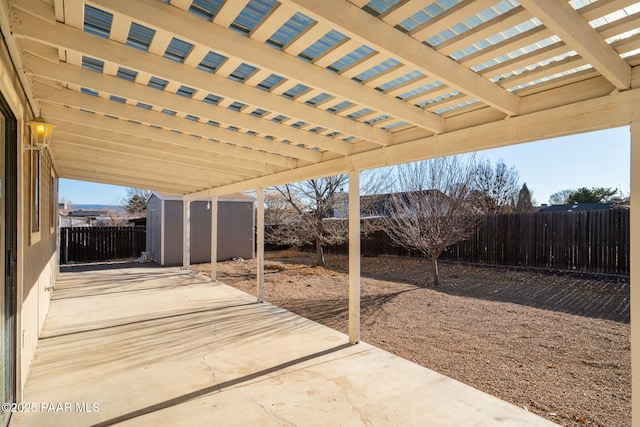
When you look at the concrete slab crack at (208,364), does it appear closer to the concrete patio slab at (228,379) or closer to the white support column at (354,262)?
the concrete patio slab at (228,379)

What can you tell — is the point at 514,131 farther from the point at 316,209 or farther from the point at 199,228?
the point at 199,228

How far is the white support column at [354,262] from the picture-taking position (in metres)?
4.47

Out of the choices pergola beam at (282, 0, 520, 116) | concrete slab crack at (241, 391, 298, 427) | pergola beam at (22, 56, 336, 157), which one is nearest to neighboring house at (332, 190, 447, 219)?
pergola beam at (22, 56, 336, 157)

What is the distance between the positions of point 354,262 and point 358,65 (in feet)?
8.65

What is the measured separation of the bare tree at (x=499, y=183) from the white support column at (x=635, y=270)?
16.3 metres

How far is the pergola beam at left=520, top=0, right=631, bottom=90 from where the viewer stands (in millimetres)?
1696

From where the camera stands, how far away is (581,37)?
1889mm

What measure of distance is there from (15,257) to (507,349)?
4.95m

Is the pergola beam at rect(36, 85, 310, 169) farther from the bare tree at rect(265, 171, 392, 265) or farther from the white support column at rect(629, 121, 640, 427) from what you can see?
the bare tree at rect(265, 171, 392, 265)

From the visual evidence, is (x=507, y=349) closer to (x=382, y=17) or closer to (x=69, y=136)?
(x=382, y=17)

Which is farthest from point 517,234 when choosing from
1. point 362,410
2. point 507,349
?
point 362,410

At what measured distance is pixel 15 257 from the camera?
2.81 metres

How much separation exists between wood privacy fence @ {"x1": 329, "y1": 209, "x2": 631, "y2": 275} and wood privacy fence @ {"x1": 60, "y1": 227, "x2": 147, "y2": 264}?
1016cm

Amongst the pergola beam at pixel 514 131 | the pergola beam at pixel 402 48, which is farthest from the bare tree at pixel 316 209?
the pergola beam at pixel 402 48
